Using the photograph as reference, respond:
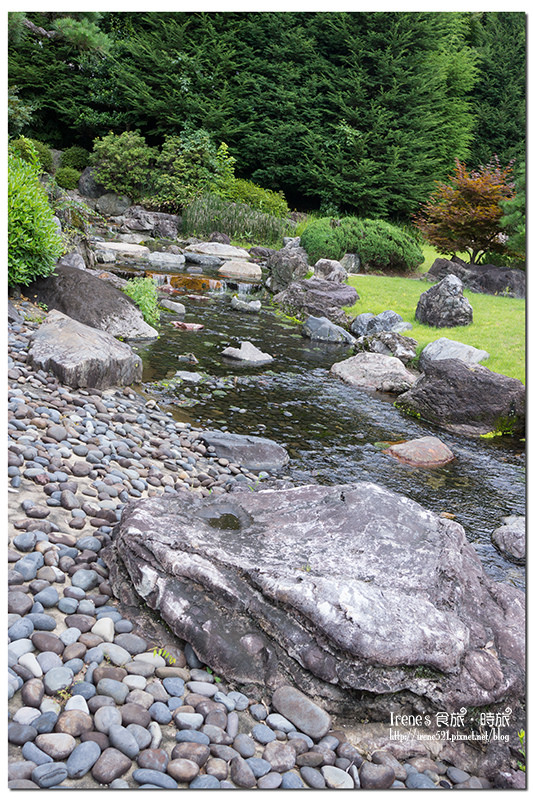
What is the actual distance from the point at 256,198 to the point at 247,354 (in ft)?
52.0

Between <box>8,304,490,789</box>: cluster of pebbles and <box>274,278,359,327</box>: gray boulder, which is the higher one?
<box>274,278,359,327</box>: gray boulder

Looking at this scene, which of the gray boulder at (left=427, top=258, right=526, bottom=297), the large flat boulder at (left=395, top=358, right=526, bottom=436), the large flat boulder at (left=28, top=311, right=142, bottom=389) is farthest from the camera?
the gray boulder at (left=427, top=258, right=526, bottom=297)

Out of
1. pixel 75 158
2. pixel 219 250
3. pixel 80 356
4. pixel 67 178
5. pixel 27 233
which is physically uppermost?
pixel 75 158

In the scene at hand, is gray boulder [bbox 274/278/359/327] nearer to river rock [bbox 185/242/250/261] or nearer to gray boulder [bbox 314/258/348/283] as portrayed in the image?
gray boulder [bbox 314/258/348/283]

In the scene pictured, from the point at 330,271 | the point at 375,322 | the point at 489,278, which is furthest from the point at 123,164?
the point at 375,322

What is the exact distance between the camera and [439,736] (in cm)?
237

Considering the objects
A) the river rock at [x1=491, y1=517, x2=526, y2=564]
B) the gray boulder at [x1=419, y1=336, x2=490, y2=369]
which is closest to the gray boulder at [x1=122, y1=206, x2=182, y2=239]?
the gray boulder at [x1=419, y1=336, x2=490, y2=369]

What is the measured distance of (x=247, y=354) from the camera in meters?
8.90

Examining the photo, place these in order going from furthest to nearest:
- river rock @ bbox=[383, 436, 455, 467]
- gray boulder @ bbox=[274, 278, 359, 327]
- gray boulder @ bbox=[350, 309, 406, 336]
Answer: gray boulder @ bbox=[274, 278, 359, 327] < gray boulder @ bbox=[350, 309, 406, 336] < river rock @ bbox=[383, 436, 455, 467]

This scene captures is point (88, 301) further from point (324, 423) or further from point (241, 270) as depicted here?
point (241, 270)

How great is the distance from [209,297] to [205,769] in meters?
11.8

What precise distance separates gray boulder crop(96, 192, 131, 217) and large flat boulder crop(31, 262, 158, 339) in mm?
15457

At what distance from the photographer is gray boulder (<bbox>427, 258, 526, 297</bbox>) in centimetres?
1421

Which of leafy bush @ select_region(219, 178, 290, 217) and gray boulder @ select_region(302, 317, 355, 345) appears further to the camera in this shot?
leafy bush @ select_region(219, 178, 290, 217)
